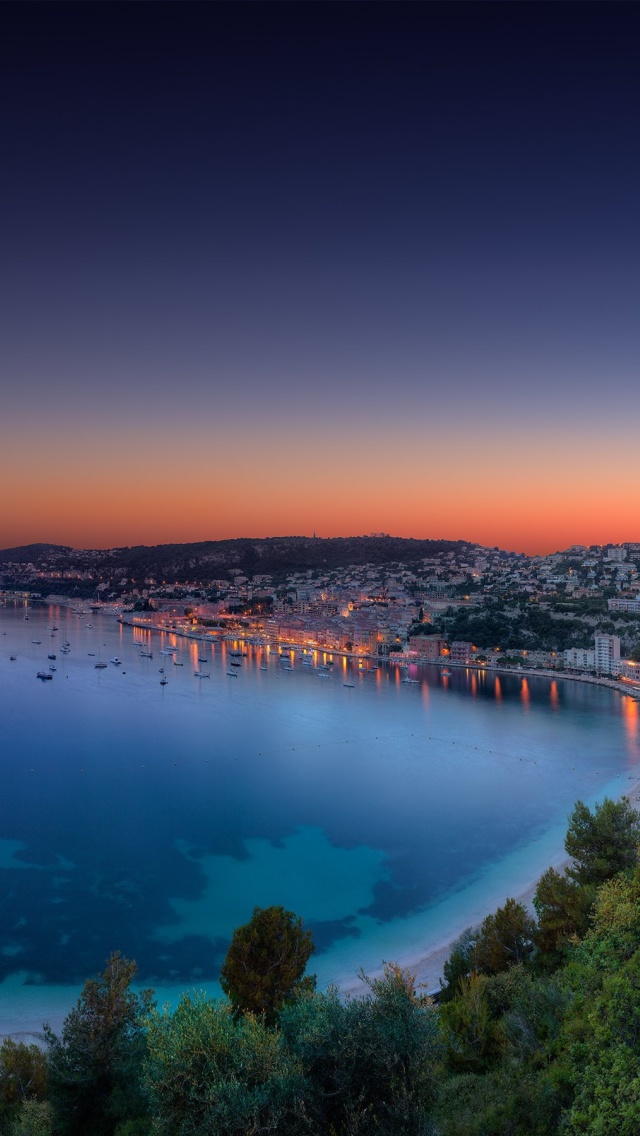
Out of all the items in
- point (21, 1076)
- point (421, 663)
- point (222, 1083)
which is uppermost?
point (222, 1083)

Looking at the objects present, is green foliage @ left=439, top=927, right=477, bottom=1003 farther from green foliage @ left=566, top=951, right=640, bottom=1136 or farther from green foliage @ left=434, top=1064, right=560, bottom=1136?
green foliage @ left=566, top=951, right=640, bottom=1136

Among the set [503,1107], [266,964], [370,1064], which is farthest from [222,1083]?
[266,964]

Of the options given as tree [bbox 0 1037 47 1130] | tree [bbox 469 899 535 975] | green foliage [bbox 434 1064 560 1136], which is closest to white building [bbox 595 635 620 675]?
tree [bbox 469 899 535 975]

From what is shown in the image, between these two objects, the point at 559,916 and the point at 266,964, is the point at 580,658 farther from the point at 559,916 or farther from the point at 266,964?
the point at 266,964

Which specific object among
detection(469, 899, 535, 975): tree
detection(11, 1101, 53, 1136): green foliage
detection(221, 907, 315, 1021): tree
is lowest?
detection(469, 899, 535, 975): tree

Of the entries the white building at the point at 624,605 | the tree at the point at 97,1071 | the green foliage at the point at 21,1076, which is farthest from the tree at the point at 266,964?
the white building at the point at 624,605

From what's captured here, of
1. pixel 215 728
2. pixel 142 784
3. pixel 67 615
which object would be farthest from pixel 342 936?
pixel 67 615

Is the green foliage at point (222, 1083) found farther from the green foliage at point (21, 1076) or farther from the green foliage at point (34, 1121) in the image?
the green foliage at point (21, 1076)
